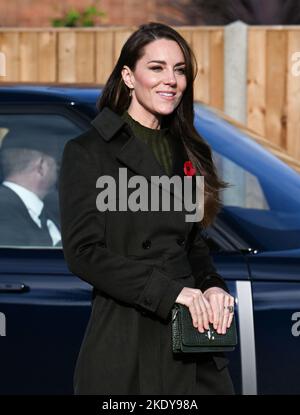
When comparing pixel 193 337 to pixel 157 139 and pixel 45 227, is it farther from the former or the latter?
pixel 45 227

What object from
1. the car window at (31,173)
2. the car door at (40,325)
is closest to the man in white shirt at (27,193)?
the car window at (31,173)

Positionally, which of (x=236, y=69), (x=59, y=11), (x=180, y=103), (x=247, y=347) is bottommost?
(x=247, y=347)

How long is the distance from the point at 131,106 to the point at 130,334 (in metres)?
0.61

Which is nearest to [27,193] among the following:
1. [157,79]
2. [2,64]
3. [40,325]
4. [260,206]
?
[40,325]

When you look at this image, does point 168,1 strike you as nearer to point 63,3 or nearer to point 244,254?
point 63,3

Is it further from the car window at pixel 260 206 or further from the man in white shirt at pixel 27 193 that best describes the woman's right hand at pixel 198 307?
the man in white shirt at pixel 27 193

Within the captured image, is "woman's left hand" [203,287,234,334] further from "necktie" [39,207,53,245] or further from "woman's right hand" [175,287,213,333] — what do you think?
"necktie" [39,207,53,245]

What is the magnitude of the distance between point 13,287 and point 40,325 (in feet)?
0.55

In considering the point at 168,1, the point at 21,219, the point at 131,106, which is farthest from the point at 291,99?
the point at 131,106

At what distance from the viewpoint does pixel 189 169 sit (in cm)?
330

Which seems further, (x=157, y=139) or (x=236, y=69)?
(x=236, y=69)

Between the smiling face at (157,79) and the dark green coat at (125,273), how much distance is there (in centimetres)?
9

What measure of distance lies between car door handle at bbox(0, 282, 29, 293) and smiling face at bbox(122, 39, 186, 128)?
1167mm

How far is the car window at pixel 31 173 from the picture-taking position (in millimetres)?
4496
